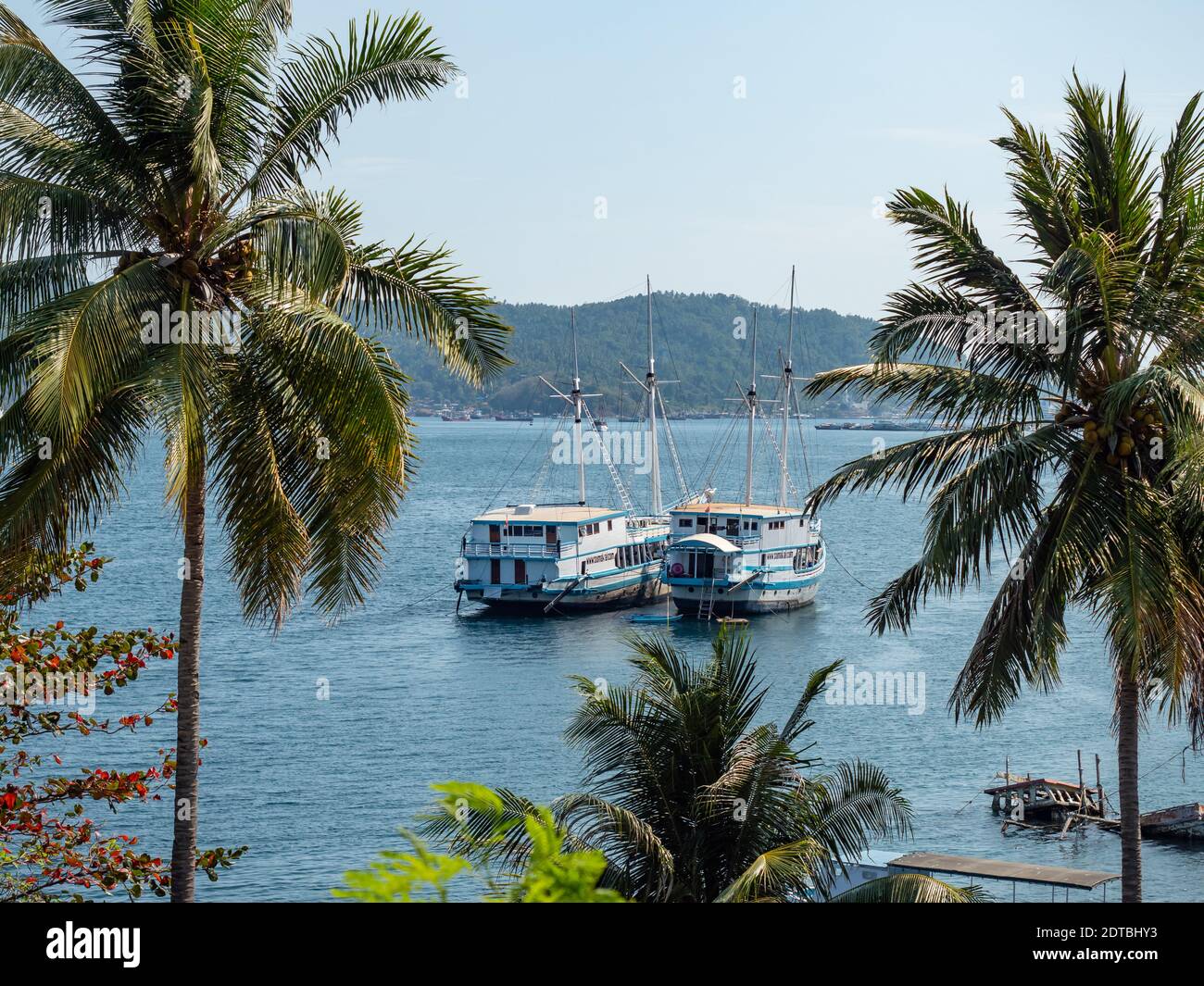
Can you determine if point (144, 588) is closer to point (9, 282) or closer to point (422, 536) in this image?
point (422, 536)

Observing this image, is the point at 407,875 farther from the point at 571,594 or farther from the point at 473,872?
the point at 571,594

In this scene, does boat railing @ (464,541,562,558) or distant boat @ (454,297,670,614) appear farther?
boat railing @ (464,541,562,558)

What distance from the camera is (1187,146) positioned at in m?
15.5

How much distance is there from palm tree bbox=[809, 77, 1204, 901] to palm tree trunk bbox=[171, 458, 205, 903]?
6951 millimetres

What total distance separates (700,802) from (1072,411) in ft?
19.8

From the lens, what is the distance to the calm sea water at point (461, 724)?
37906 millimetres

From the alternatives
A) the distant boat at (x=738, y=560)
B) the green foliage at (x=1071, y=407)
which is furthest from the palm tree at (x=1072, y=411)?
the distant boat at (x=738, y=560)

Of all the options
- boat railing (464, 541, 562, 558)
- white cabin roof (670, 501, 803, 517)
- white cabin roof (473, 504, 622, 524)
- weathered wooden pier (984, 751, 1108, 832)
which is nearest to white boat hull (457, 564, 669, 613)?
boat railing (464, 541, 562, 558)

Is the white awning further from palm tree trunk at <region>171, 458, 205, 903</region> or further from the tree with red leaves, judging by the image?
palm tree trunk at <region>171, 458, 205, 903</region>

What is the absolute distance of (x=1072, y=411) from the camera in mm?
15031

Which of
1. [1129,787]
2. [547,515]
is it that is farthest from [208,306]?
[547,515]

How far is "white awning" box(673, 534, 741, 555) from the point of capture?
232ft

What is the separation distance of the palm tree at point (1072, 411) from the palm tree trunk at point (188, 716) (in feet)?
22.8
